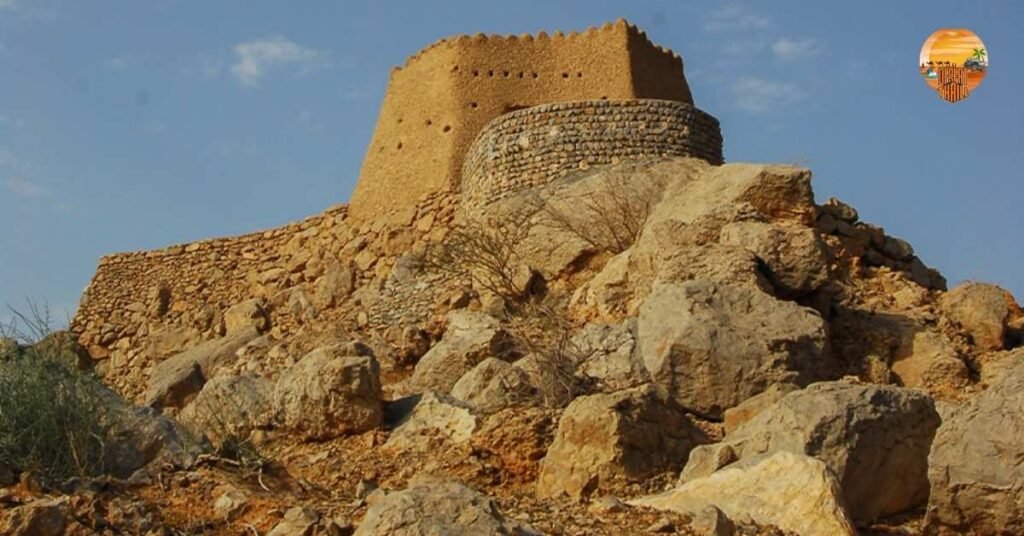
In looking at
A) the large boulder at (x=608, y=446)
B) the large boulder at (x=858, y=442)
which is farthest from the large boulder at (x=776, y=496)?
the large boulder at (x=608, y=446)

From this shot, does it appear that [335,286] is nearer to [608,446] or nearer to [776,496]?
[608,446]

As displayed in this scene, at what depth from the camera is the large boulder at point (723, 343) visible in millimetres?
11000

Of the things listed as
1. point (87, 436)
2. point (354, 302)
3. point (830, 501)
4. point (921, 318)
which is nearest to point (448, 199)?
point (354, 302)

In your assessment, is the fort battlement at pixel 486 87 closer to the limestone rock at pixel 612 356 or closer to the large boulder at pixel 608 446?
the limestone rock at pixel 612 356

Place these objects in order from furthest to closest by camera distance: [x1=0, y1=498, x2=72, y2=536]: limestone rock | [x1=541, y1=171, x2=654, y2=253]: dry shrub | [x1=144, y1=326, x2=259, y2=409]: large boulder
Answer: [x1=144, y1=326, x2=259, y2=409]: large boulder
[x1=541, y1=171, x2=654, y2=253]: dry shrub
[x1=0, y1=498, x2=72, y2=536]: limestone rock

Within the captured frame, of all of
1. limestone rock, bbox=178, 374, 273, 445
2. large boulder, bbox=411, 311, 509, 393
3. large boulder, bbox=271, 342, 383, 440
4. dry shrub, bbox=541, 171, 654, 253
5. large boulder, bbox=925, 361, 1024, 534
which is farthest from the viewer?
dry shrub, bbox=541, 171, 654, 253

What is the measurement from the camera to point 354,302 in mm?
18828

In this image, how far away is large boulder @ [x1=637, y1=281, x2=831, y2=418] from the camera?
1100 centimetres

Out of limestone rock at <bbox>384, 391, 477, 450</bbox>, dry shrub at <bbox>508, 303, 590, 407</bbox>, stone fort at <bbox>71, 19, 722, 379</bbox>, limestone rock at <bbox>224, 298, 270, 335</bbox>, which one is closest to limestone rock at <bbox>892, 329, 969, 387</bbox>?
dry shrub at <bbox>508, 303, 590, 407</bbox>

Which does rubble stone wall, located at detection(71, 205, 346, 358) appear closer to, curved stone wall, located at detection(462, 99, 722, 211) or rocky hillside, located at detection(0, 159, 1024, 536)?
rocky hillside, located at detection(0, 159, 1024, 536)

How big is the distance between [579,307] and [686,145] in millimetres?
3896

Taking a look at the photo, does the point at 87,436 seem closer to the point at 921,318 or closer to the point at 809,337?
the point at 809,337

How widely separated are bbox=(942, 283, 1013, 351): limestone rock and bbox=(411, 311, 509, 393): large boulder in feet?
12.3

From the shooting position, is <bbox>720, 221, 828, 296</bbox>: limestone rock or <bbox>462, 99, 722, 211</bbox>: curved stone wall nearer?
<bbox>720, 221, 828, 296</bbox>: limestone rock
